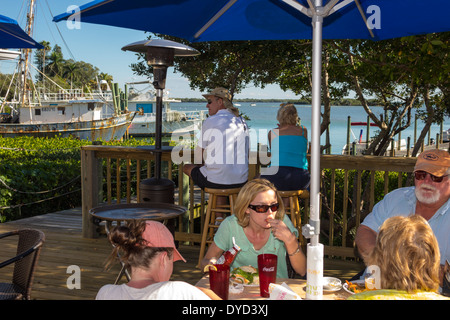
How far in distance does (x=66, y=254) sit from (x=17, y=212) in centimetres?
302

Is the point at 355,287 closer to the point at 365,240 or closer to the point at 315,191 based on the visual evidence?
the point at 315,191

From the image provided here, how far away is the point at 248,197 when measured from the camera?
2711mm

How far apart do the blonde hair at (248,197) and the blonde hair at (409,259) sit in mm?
971

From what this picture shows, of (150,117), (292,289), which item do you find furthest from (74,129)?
(292,289)

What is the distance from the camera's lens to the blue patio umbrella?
3088 mm

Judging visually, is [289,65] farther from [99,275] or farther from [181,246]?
[99,275]

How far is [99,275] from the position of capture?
4.50 meters

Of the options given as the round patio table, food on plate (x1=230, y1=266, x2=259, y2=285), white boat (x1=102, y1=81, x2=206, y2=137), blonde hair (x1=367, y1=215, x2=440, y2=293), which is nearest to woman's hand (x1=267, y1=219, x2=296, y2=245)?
food on plate (x1=230, y1=266, x2=259, y2=285)

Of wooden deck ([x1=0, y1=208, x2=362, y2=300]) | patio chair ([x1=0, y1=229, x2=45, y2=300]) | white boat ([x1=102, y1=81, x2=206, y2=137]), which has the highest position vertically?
white boat ([x1=102, y1=81, x2=206, y2=137])

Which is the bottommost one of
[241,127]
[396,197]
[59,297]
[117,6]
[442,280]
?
[59,297]

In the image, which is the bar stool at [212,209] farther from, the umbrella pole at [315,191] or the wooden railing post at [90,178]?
the umbrella pole at [315,191]

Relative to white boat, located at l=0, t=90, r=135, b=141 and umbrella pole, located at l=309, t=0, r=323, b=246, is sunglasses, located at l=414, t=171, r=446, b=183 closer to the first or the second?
umbrella pole, located at l=309, t=0, r=323, b=246

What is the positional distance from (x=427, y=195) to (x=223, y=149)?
197cm

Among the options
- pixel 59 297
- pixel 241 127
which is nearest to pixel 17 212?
pixel 59 297
